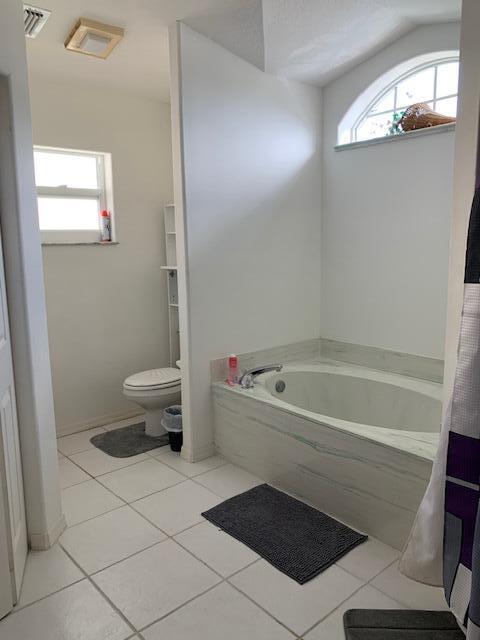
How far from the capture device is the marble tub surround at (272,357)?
2.98 m

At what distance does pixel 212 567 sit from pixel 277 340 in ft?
5.25

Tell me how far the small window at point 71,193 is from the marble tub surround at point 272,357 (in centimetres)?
136

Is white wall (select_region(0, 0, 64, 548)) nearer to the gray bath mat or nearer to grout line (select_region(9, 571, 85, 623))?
grout line (select_region(9, 571, 85, 623))

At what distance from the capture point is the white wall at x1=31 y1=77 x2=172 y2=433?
3.24 metres

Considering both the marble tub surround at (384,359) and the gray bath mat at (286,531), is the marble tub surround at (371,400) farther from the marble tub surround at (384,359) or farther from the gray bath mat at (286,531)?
the gray bath mat at (286,531)

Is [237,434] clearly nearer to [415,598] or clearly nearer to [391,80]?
[415,598]

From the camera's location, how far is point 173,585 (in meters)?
1.89

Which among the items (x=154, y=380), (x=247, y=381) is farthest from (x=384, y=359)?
(x=154, y=380)

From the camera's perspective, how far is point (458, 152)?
62.0 inches

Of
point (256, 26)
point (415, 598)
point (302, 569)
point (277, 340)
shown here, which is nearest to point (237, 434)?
point (277, 340)

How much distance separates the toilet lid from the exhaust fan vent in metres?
2.01

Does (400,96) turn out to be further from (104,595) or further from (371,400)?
(104,595)

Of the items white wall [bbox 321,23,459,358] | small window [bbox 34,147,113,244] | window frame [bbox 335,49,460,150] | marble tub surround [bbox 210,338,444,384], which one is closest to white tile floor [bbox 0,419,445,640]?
marble tub surround [bbox 210,338,444,384]

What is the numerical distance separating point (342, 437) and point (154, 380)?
1398 mm
